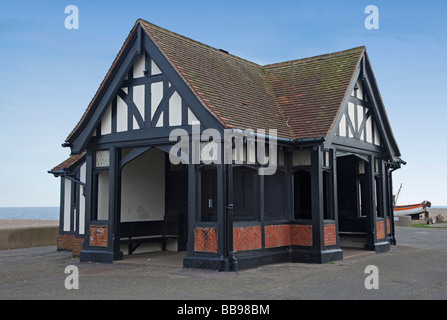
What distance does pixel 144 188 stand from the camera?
1617 centimetres

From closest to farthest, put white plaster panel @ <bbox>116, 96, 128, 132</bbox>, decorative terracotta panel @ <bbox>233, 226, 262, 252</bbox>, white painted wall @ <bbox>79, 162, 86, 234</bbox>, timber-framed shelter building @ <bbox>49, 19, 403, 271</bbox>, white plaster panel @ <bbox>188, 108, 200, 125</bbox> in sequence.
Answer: decorative terracotta panel @ <bbox>233, 226, 262, 252</bbox>, timber-framed shelter building @ <bbox>49, 19, 403, 271</bbox>, white plaster panel @ <bbox>188, 108, 200, 125</bbox>, white plaster panel @ <bbox>116, 96, 128, 132</bbox>, white painted wall @ <bbox>79, 162, 86, 234</bbox>

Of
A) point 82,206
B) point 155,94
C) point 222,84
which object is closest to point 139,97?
point 155,94

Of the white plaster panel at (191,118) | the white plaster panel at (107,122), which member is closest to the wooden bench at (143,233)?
the white plaster panel at (107,122)

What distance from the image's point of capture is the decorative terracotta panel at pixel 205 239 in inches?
476

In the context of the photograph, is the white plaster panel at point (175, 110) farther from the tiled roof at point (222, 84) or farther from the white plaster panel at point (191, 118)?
the tiled roof at point (222, 84)

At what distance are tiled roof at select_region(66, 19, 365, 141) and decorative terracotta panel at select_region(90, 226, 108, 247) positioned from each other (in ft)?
8.94

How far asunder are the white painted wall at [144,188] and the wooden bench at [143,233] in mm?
170

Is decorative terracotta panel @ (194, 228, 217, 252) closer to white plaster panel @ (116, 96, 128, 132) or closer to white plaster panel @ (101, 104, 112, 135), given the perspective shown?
white plaster panel @ (116, 96, 128, 132)

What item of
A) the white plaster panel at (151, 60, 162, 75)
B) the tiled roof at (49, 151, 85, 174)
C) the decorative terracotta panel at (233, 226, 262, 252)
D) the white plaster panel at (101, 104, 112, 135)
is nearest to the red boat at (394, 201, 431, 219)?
the tiled roof at (49, 151, 85, 174)

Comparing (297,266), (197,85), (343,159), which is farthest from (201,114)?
(343,159)

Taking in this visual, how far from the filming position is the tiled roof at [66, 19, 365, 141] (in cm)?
1319

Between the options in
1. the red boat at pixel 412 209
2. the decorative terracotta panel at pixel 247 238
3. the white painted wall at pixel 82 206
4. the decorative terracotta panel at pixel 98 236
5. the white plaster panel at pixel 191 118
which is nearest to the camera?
the decorative terracotta panel at pixel 247 238

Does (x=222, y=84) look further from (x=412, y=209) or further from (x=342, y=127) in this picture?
(x=412, y=209)

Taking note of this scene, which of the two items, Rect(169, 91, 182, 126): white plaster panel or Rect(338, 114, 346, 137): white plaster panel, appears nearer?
Rect(169, 91, 182, 126): white plaster panel
